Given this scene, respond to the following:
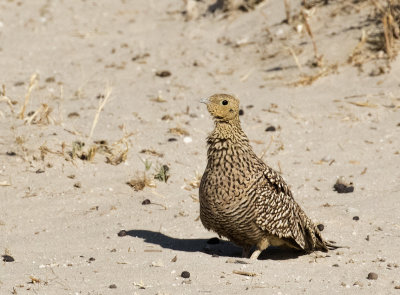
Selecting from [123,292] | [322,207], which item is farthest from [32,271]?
[322,207]

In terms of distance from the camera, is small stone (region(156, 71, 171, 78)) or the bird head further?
small stone (region(156, 71, 171, 78))

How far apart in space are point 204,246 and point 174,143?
8.13ft

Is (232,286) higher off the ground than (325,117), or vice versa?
(325,117)

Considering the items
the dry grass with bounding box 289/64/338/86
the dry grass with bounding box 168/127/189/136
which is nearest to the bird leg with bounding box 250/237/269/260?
the dry grass with bounding box 168/127/189/136

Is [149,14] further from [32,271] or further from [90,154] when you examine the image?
[32,271]

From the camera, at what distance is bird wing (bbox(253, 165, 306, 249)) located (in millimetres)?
5680

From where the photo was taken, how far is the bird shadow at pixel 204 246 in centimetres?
630

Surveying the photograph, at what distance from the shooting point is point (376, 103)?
941cm

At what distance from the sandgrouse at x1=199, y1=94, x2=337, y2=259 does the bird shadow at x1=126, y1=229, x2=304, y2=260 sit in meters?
0.44

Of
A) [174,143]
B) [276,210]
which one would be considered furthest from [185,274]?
[174,143]

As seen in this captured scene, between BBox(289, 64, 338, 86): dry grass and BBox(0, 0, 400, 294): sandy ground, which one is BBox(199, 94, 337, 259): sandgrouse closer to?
BBox(0, 0, 400, 294): sandy ground

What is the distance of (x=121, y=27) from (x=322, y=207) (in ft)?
23.5

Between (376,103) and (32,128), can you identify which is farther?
(376,103)

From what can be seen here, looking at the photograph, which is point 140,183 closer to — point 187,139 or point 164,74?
point 187,139
